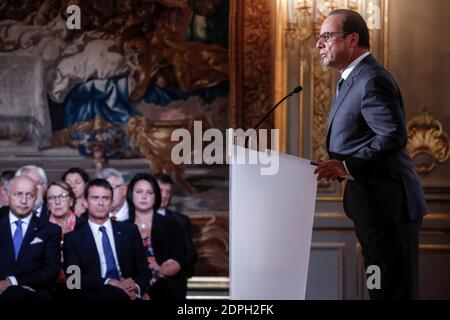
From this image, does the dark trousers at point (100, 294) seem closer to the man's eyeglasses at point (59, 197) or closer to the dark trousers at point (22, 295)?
the dark trousers at point (22, 295)

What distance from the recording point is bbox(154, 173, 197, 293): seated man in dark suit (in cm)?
567

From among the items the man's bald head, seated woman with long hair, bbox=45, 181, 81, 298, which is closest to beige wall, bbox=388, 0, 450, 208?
seated woman with long hair, bbox=45, 181, 81, 298

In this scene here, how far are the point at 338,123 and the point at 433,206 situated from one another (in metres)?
2.02

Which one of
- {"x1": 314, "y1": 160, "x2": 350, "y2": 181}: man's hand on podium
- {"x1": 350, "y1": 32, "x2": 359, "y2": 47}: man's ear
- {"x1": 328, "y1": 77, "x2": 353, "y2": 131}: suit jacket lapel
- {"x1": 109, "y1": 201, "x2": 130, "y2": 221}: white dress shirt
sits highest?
{"x1": 350, "y1": 32, "x2": 359, "y2": 47}: man's ear

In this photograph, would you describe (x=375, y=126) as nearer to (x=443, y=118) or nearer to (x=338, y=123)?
(x=338, y=123)

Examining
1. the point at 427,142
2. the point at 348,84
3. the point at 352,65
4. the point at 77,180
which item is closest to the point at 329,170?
the point at 348,84

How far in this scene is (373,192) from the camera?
3506 millimetres

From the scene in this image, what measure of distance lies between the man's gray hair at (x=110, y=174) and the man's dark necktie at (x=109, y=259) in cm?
36

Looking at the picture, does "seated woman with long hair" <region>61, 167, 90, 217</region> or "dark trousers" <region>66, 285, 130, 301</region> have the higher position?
"seated woman with long hair" <region>61, 167, 90, 217</region>

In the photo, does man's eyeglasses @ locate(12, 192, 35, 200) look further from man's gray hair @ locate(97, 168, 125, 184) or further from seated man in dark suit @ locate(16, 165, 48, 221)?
man's gray hair @ locate(97, 168, 125, 184)

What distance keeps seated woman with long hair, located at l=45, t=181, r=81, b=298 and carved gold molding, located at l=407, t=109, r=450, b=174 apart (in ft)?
7.91

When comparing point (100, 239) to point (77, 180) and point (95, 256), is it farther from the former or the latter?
point (77, 180)

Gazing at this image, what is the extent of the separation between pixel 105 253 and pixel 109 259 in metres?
0.05

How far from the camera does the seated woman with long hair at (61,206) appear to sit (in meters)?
5.69
